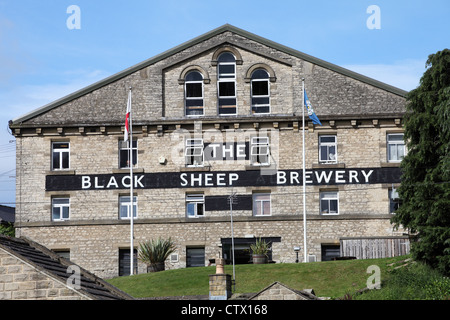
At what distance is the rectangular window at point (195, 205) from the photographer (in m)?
41.1

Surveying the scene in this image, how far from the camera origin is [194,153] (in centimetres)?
4172

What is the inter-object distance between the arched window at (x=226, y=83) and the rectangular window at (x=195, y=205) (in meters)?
4.86

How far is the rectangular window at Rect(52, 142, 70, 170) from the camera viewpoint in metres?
41.8

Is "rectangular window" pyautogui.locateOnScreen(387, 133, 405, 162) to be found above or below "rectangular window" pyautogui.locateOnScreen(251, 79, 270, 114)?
below

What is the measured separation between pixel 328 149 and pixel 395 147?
11.9 feet

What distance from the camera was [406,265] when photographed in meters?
31.5

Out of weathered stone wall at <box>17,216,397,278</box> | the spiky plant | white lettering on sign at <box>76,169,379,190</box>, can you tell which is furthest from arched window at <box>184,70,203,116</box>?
the spiky plant

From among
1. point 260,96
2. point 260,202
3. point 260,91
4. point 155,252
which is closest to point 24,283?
point 155,252

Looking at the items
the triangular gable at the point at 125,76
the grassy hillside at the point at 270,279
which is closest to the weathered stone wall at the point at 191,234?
the grassy hillside at the point at 270,279

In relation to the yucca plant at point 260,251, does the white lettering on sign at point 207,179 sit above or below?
above

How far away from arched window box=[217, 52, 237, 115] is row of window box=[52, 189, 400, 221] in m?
4.97

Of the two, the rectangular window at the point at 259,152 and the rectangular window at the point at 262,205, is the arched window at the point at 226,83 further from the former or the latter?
the rectangular window at the point at 262,205

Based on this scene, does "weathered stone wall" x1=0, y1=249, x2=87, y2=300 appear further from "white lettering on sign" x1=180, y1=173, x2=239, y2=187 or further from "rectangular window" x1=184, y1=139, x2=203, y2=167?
"rectangular window" x1=184, y1=139, x2=203, y2=167
